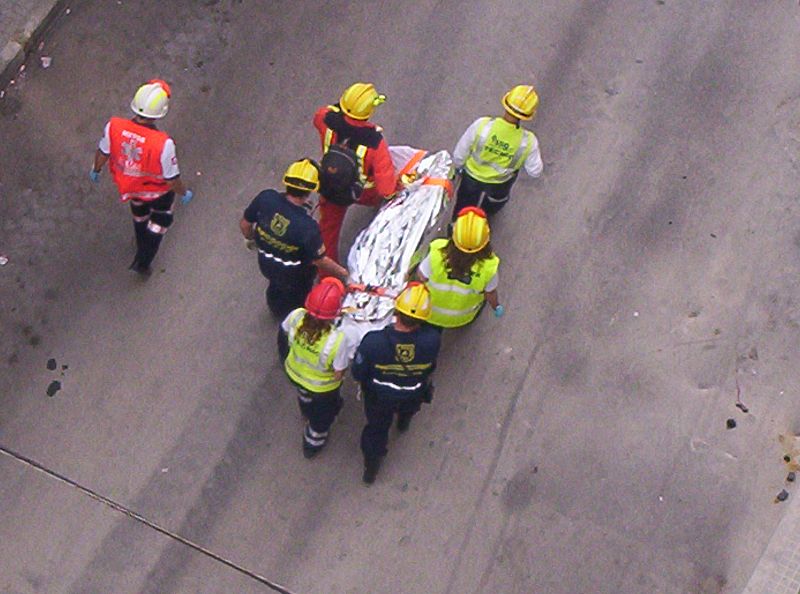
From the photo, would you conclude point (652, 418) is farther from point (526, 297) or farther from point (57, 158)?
point (57, 158)

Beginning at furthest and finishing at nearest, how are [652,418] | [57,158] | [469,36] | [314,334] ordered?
[469,36], [57,158], [652,418], [314,334]

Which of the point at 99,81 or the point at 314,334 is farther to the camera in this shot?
the point at 99,81

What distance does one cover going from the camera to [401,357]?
240 inches

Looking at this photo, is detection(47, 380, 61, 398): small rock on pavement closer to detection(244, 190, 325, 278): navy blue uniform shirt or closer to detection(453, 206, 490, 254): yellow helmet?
detection(244, 190, 325, 278): navy blue uniform shirt

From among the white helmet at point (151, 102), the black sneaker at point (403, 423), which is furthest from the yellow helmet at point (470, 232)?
Result: the white helmet at point (151, 102)

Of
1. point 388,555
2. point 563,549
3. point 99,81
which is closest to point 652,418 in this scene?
point 563,549

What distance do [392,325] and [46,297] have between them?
3.11 meters

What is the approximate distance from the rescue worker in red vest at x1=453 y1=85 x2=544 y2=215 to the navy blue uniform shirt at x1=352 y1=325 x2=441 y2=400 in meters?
1.54

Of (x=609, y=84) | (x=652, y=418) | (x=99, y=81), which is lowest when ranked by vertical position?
(x=652, y=418)

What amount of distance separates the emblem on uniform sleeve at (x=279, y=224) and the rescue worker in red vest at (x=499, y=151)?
4.99 ft

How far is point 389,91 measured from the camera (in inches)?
347

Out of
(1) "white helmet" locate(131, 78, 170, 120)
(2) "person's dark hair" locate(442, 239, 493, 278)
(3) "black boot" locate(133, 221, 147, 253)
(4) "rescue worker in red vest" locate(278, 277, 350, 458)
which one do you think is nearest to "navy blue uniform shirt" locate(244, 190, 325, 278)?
(4) "rescue worker in red vest" locate(278, 277, 350, 458)

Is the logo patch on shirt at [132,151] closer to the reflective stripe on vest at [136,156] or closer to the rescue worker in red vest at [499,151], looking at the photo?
the reflective stripe on vest at [136,156]

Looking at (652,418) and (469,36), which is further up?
(469,36)
